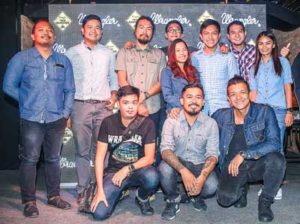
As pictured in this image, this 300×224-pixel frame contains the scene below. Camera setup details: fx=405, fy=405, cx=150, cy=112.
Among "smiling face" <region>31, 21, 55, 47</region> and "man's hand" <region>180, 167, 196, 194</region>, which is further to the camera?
"smiling face" <region>31, 21, 55, 47</region>

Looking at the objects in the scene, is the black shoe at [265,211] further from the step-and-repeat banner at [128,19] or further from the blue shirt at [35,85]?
the step-and-repeat banner at [128,19]

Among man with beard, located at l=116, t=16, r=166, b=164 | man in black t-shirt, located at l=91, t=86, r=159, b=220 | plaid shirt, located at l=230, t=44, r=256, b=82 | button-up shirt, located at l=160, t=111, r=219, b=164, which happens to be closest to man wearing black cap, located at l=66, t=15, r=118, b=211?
man with beard, located at l=116, t=16, r=166, b=164

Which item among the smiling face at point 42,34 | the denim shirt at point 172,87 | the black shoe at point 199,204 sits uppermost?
the smiling face at point 42,34

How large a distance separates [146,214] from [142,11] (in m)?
2.85

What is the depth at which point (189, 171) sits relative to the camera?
398 centimetres

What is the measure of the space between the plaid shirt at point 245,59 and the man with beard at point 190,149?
3.32ft

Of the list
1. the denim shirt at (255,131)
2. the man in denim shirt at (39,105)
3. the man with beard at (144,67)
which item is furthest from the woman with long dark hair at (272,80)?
the man in denim shirt at (39,105)

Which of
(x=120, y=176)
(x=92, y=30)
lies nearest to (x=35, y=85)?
(x=92, y=30)

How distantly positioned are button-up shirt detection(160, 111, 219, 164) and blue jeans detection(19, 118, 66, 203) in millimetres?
1129

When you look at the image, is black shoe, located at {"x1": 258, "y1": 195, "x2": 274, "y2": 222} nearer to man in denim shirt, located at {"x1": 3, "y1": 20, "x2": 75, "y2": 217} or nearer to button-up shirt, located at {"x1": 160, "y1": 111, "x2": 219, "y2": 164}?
button-up shirt, located at {"x1": 160, "y1": 111, "x2": 219, "y2": 164}

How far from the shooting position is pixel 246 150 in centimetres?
411

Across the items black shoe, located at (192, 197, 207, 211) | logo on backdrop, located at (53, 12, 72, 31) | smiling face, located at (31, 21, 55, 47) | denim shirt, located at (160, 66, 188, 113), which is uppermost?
logo on backdrop, located at (53, 12, 72, 31)

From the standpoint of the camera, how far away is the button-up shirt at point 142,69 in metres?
4.73

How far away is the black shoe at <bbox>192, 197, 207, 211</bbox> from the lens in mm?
4233
